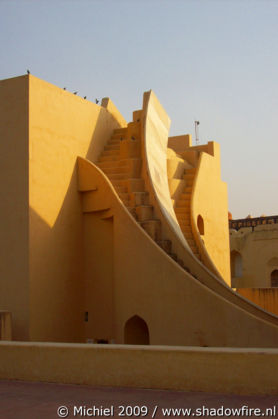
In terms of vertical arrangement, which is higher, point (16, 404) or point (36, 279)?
point (36, 279)

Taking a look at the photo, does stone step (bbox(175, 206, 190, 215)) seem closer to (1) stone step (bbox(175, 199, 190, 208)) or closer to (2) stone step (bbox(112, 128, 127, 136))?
(1) stone step (bbox(175, 199, 190, 208))

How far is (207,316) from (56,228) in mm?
3371

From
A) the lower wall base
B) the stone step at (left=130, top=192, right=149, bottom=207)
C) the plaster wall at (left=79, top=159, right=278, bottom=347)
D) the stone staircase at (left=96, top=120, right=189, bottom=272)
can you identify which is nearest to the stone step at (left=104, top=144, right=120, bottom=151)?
the stone staircase at (left=96, top=120, right=189, bottom=272)

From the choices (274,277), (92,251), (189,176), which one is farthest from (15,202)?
(274,277)

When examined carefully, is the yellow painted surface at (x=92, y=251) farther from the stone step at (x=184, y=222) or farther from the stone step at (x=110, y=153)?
the stone step at (x=184, y=222)

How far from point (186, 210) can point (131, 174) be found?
2503 millimetres

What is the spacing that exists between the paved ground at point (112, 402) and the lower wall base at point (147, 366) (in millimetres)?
83

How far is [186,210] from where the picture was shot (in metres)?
13.3

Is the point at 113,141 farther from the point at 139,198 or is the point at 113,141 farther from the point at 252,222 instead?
the point at 252,222

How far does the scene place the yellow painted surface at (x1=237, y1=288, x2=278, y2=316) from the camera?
15156mm

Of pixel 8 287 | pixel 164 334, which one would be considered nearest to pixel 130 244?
pixel 164 334

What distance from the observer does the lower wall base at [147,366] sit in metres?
4.22

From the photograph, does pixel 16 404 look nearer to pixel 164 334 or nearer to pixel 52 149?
pixel 164 334

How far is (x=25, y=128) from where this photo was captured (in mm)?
10008
